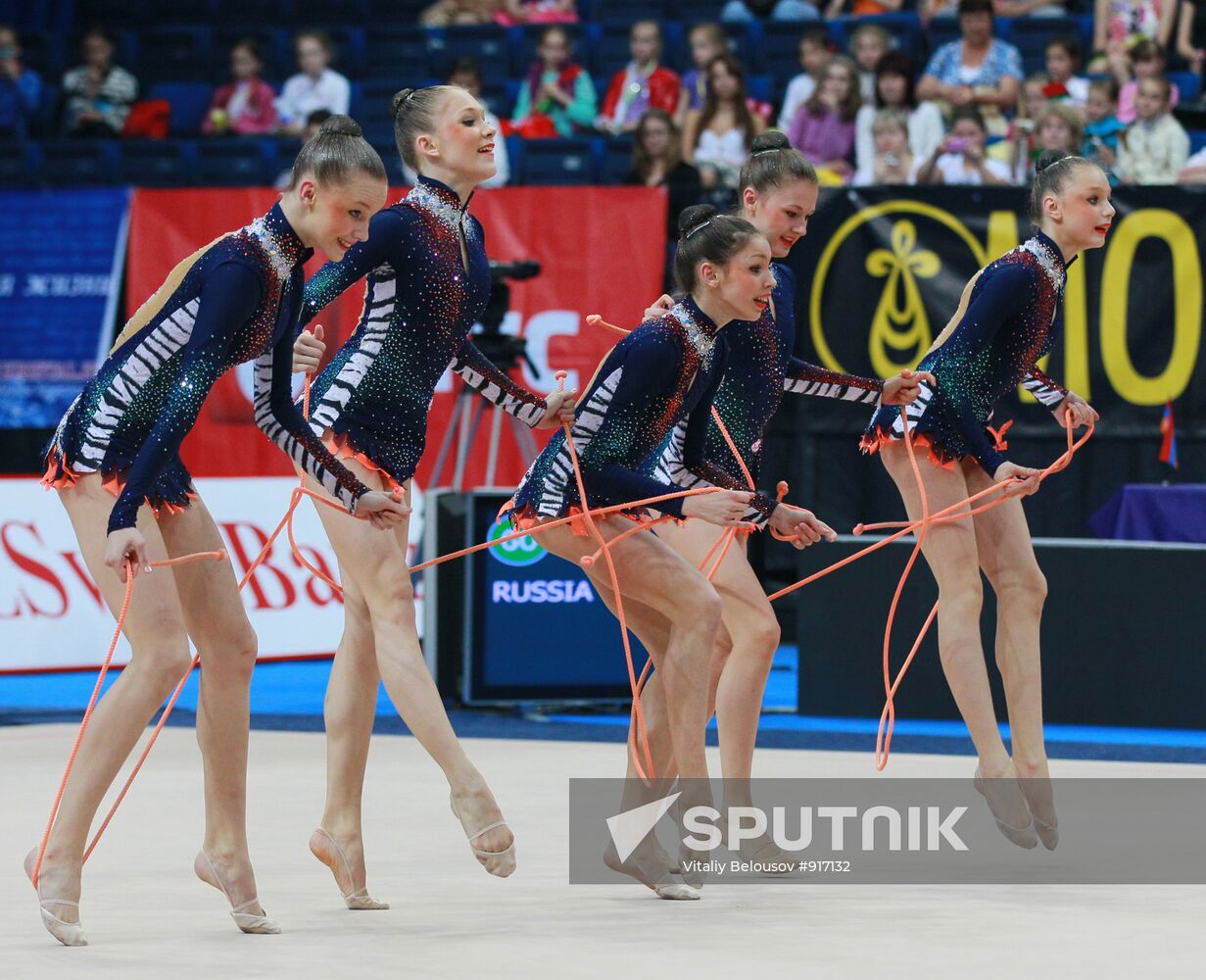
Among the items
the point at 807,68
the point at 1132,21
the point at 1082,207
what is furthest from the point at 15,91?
the point at 1082,207

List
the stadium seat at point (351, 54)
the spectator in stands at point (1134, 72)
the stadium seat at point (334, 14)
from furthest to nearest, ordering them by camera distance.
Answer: the stadium seat at point (334, 14) < the stadium seat at point (351, 54) < the spectator in stands at point (1134, 72)

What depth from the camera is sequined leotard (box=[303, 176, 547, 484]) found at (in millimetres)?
4039

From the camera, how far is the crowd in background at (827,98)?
9.55 m

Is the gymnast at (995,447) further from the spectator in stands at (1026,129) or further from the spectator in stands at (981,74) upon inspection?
the spectator in stands at (981,74)

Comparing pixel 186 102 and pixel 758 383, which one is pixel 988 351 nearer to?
pixel 758 383

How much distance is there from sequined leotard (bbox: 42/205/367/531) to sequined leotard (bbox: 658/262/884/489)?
1158 mm

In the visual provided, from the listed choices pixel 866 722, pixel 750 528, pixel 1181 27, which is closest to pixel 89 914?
pixel 750 528

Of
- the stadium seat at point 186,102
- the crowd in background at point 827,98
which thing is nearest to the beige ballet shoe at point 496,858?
the crowd in background at point 827,98

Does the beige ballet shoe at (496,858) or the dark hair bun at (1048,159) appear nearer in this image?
the beige ballet shoe at (496,858)

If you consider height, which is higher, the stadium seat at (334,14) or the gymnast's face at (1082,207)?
the stadium seat at (334,14)

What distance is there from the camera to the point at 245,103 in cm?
1220

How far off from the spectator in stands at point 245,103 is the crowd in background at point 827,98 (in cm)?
1

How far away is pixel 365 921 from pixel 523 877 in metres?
0.58

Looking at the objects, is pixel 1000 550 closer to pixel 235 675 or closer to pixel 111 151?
pixel 235 675
